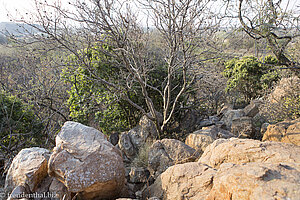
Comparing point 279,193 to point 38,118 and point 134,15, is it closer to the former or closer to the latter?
point 134,15

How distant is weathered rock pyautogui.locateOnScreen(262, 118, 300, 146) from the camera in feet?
11.3

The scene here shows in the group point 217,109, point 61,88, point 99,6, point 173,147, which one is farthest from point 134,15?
point 217,109

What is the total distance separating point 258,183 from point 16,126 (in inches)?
202

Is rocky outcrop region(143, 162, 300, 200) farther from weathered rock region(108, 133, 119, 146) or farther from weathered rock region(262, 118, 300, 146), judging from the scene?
weathered rock region(108, 133, 119, 146)

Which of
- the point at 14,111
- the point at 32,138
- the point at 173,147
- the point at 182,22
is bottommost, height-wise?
the point at 32,138

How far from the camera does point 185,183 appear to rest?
102 inches

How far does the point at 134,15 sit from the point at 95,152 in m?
2.87

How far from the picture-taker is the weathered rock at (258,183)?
162 cm

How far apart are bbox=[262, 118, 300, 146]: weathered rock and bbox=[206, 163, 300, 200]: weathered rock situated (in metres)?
1.77

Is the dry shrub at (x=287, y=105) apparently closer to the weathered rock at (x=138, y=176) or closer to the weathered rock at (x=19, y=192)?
the weathered rock at (x=138, y=176)

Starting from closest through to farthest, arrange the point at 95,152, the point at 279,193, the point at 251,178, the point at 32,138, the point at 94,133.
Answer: the point at 279,193, the point at 251,178, the point at 95,152, the point at 94,133, the point at 32,138

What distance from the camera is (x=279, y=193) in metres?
1.60

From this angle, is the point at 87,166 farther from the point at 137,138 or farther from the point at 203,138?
the point at 203,138

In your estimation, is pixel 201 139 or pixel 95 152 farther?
pixel 201 139
